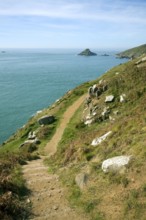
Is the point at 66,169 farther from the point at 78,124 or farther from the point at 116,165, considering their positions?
the point at 78,124

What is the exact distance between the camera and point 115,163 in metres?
18.1

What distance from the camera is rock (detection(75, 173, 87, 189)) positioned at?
17906 mm

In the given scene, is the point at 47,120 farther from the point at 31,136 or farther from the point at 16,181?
the point at 16,181

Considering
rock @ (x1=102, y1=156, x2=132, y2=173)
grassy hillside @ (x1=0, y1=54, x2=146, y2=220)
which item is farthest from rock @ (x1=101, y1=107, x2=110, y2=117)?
rock @ (x1=102, y1=156, x2=132, y2=173)

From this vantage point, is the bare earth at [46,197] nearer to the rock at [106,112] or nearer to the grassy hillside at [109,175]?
the grassy hillside at [109,175]

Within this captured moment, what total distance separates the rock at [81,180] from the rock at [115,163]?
4.17ft

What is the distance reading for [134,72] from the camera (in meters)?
44.9

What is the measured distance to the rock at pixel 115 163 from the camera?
1770 centimetres

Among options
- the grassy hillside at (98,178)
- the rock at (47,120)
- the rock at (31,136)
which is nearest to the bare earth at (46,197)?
the grassy hillside at (98,178)

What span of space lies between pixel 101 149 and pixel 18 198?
Result: 7.72m

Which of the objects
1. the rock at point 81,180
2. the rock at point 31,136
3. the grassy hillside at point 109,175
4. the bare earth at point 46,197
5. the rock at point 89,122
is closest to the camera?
the grassy hillside at point 109,175

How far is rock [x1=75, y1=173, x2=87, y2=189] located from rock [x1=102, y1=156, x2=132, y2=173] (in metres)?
1.27

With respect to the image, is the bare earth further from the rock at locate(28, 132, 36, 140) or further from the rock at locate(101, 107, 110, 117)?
the rock at locate(28, 132, 36, 140)

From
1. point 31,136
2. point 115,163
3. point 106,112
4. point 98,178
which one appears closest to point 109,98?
point 106,112
